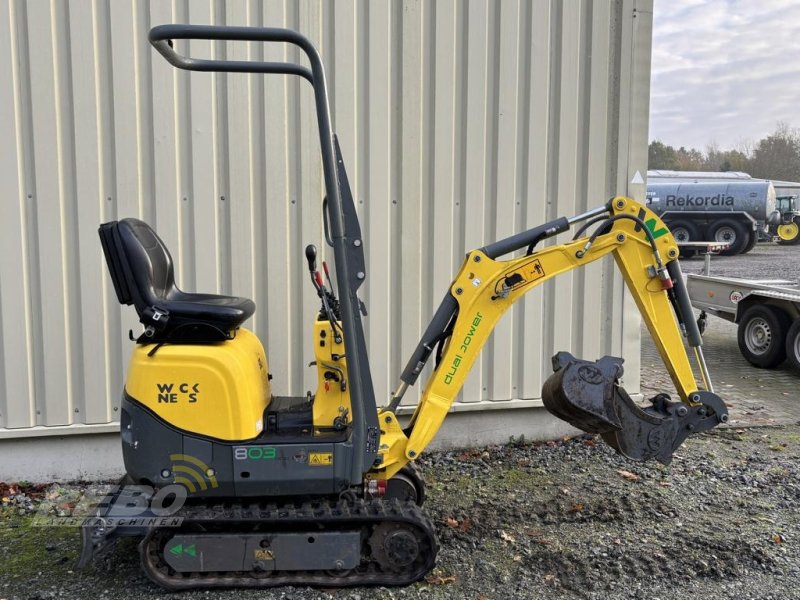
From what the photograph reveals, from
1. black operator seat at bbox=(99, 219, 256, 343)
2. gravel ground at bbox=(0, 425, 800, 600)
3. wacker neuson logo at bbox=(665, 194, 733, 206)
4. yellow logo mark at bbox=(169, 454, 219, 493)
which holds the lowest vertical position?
gravel ground at bbox=(0, 425, 800, 600)

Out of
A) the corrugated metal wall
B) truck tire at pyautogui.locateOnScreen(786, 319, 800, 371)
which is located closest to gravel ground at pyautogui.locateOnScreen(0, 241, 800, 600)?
the corrugated metal wall

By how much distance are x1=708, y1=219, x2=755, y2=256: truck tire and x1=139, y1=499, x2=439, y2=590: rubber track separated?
26.0 m

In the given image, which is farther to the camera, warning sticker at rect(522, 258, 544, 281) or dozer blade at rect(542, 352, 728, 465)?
warning sticker at rect(522, 258, 544, 281)

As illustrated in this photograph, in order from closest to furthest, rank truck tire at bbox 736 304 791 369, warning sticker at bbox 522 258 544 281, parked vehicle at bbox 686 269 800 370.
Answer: warning sticker at bbox 522 258 544 281
parked vehicle at bbox 686 269 800 370
truck tire at bbox 736 304 791 369

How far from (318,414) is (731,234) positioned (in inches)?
1037

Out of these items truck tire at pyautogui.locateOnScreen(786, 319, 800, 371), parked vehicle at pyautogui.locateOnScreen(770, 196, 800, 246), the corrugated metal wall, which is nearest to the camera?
the corrugated metal wall

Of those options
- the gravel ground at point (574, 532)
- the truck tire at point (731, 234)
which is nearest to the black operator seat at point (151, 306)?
the gravel ground at point (574, 532)

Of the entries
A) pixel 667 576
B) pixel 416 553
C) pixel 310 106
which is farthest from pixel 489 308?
pixel 310 106

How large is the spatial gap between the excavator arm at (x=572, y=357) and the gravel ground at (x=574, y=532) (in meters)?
0.64

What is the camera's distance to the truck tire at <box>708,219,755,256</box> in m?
26.6

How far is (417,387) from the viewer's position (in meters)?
5.65

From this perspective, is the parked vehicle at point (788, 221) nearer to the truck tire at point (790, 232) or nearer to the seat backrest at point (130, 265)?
the truck tire at point (790, 232)

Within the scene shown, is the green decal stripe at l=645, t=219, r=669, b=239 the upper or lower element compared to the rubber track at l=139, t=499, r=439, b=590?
upper

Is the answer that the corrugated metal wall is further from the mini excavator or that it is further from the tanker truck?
→ the tanker truck
